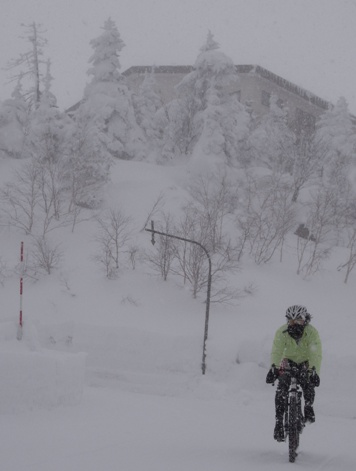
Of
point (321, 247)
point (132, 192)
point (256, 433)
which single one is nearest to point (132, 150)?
point (132, 192)

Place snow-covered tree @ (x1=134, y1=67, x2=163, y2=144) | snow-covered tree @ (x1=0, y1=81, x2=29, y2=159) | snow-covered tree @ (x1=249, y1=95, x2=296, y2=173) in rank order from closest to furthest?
snow-covered tree @ (x1=0, y1=81, x2=29, y2=159) < snow-covered tree @ (x1=249, y1=95, x2=296, y2=173) < snow-covered tree @ (x1=134, y1=67, x2=163, y2=144)

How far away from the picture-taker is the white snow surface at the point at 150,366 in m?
6.62

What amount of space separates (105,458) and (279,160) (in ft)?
119

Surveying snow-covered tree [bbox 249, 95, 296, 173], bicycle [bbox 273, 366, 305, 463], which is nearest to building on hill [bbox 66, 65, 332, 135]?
snow-covered tree [bbox 249, 95, 296, 173]

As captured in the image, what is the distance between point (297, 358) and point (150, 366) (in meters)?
15.2

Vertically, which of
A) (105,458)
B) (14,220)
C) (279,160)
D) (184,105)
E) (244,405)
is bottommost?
(244,405)

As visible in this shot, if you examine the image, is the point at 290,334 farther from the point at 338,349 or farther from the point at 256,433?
the point at 338,349

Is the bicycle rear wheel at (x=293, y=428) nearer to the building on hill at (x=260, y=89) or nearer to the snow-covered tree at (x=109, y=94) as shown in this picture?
the snow-covered tree at (x=109, y=94)

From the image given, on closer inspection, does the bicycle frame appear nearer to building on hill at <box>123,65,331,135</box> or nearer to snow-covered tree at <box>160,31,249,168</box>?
snow-covered tree at <box>160,31,249,168</box>

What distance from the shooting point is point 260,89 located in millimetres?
60344

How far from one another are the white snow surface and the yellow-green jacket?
133 centimetres

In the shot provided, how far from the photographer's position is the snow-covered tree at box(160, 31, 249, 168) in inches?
1499

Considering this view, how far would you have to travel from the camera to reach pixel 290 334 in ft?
22.4

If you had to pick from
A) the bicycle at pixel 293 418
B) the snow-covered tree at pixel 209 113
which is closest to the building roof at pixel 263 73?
the snow-covered tree at pixel 209 113
